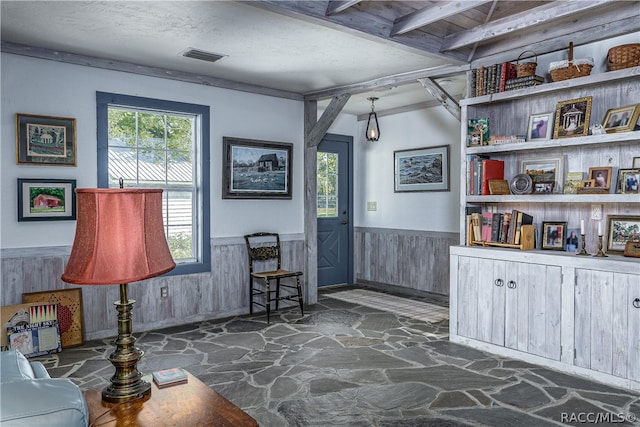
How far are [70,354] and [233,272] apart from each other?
5.98 ft

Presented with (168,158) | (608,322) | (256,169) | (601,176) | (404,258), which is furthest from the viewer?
(404,258)

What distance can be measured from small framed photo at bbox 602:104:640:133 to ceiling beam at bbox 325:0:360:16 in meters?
2.02

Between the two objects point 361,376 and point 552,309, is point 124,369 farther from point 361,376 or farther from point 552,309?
point 552,309

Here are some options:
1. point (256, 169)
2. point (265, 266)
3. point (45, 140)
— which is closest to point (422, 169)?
point (256, 169)

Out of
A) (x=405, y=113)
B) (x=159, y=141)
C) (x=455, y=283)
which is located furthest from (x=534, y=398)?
(x=405, y=113)

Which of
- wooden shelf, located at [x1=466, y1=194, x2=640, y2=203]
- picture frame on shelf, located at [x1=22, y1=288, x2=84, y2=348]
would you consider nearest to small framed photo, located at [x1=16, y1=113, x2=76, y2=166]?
picture frame on shelf, located at [x1=22, y1=288, x2=84, y2=348]

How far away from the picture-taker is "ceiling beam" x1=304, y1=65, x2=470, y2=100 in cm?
Answer: 450

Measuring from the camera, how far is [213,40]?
387 cm

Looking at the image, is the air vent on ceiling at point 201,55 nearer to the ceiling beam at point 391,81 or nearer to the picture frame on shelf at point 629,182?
the ceiling beam at point 391,81

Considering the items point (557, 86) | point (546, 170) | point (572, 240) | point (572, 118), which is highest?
point (557, 86)

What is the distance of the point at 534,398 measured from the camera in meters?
2.99

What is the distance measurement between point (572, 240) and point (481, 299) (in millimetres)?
850

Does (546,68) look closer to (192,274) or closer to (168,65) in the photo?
(168,65)

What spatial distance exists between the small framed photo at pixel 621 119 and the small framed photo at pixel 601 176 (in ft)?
0.97
